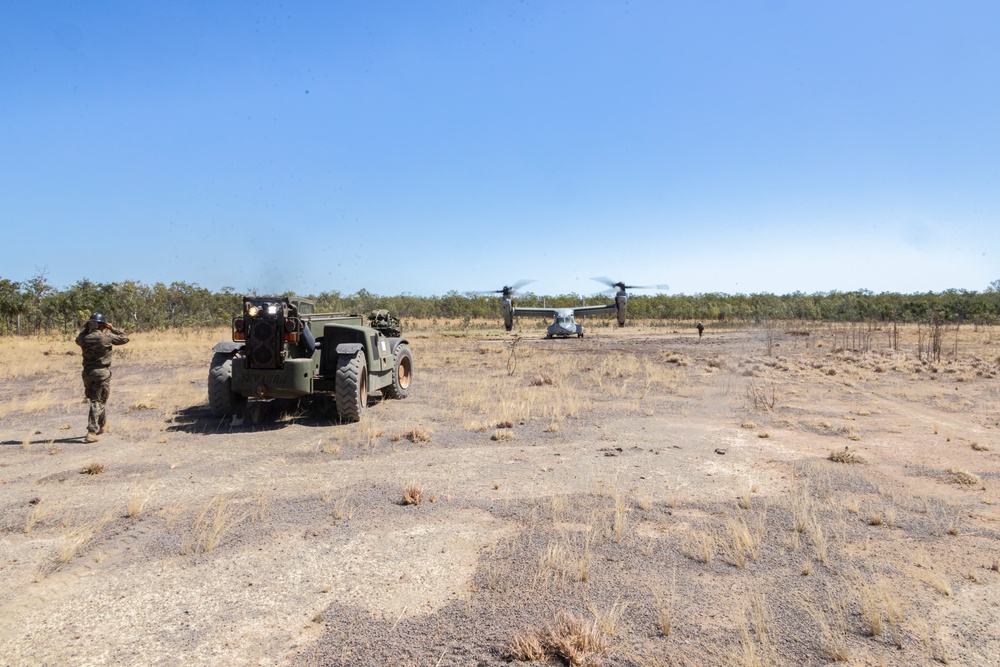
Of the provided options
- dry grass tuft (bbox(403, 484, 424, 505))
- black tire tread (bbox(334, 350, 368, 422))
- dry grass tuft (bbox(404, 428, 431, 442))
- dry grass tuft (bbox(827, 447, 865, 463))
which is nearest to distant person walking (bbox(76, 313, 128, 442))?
black tire tread (bbox(334, 350, 368, 422))

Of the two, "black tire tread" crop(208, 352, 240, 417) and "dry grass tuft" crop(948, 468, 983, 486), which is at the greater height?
"black tire tread" crop(208, 352, 240, 417)

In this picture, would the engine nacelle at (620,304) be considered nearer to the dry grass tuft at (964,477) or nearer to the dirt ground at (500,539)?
the dirt ground at (500,539)

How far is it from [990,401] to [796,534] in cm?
1150

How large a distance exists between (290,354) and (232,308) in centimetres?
4654

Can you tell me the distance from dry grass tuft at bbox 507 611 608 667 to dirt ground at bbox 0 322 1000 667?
13mm

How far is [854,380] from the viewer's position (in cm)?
1745

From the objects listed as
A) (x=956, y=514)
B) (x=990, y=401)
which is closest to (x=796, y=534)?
(x=956, y=514)

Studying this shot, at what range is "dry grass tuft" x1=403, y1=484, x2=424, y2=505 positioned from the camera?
638 cm

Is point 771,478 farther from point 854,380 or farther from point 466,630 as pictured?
point 854,380

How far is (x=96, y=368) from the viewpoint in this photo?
30.6 feet

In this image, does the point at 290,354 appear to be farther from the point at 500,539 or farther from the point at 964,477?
the point at 964,477

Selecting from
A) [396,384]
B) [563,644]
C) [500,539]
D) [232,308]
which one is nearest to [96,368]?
[396,384]

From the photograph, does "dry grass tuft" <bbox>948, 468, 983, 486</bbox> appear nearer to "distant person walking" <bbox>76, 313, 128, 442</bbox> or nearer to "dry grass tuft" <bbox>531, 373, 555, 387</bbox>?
"dry grass tuft" <bbox>531, 373, 555, 387</bbox>

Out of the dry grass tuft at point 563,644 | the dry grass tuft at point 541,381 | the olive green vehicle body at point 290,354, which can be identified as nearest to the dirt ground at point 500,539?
the dry grass tuft at point 563,644
